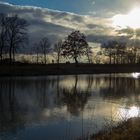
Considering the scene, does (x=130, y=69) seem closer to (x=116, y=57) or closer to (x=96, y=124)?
(x=116, y=57)

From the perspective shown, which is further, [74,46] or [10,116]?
[74,46]

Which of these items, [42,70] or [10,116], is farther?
[42,70]

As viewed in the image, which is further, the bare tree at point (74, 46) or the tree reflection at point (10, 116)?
the bare tree at point (74, 46)

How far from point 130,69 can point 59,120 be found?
104 meters

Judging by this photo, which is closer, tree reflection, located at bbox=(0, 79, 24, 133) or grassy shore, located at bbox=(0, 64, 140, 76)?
tree reflection, located at bbox=(0, 79, 24, 133)

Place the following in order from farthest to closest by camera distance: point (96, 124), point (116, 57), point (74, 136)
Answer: point (116, 57) < point (96, 124) < point (74, 136)

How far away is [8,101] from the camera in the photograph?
29656 millimetres

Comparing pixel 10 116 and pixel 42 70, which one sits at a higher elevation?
pixel 10 116

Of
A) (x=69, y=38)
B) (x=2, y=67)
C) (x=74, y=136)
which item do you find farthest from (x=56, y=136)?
(x=69, y=38)

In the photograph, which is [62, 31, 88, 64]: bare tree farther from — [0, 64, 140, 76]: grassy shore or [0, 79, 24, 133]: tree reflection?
[0, 79, 24, 133]: tree reflection

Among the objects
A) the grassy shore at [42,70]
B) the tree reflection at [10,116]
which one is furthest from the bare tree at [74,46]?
the tree reflection at [10,116]

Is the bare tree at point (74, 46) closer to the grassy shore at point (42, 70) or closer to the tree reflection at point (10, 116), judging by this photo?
the grassy shore at point (42, 70)

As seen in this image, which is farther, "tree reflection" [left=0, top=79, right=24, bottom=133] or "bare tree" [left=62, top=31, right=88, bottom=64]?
"bare tree" [left=62, top=31, right=88, bottom=64]

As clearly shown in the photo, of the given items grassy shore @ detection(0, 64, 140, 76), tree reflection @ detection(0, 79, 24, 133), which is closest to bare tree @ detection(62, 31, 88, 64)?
grassy shore @ detection(0, 64, 140, 76)
